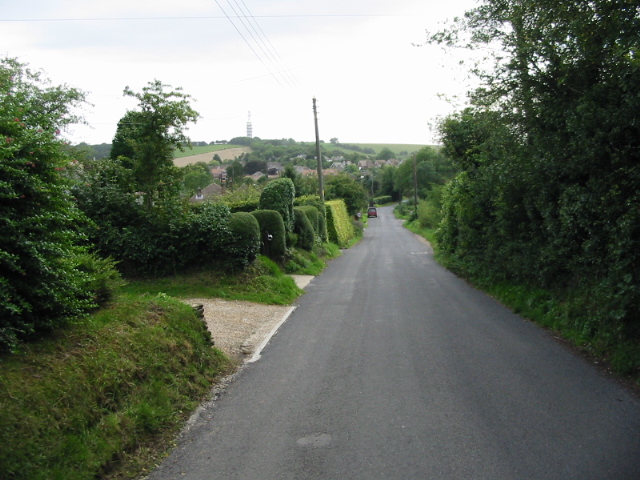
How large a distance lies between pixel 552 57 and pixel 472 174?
9.18 m

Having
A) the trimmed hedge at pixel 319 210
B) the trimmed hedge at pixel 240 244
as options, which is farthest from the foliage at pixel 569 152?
the trimmed hedge at pixel 319 210

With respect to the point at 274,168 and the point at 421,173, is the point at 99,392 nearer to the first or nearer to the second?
the point at 421,173

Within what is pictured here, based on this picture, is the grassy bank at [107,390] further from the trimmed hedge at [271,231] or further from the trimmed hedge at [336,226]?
the trimmed hedge at [336,226]

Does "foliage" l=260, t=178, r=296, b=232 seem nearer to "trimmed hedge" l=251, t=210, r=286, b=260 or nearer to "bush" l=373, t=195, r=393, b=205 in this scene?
"trimmed hedge" l=251, t=210, r=286, b=260

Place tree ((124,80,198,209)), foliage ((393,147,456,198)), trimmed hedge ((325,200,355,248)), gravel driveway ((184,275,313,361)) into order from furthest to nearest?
foliage ((393,147,456,198)), trimmed hedge ((325,200,355,248)), tree ((124,80,198,209)), gravel driveway ((184,275,313,361))

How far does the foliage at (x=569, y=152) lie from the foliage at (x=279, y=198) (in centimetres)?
914

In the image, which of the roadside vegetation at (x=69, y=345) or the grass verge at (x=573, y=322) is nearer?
the roadside vegetation at (x=69, y=345)

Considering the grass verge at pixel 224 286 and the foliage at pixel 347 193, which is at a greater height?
the foliage at pixel 347 193

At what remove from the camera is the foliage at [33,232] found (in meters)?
4.86

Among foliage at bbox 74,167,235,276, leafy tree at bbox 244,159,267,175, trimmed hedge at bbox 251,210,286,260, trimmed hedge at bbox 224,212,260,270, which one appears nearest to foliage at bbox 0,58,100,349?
foliage at bbox 74,167,235,276

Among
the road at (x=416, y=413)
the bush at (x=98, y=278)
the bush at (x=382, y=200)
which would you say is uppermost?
the bush at (x=98, y=278)

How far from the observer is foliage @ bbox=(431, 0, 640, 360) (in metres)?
7.97

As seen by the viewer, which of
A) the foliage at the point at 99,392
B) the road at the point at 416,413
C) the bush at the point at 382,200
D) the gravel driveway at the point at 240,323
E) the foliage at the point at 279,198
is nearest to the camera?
the foliage at the point at 99,392

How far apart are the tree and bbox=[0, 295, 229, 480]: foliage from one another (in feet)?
26.3
